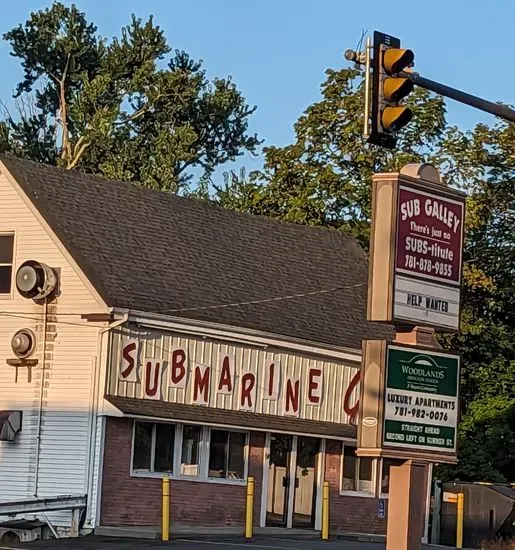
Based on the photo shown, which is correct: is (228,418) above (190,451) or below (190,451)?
above

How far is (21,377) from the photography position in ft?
94.8

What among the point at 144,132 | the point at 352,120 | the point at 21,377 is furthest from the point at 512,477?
the point at 144,132

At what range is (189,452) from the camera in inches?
1147

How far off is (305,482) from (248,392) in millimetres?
2714

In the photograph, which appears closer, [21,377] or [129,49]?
[21,377]

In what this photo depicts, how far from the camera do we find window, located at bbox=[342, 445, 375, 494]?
106 ft

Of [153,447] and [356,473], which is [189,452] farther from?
[356,473]

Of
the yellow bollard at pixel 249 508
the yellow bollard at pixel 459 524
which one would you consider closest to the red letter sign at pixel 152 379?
the yellow bollard at pixel 249 508

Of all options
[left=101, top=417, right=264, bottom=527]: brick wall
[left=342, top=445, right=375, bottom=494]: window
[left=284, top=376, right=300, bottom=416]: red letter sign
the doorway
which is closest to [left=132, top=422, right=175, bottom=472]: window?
[left=101, top=417, right=264, bottom=527]: brick wall

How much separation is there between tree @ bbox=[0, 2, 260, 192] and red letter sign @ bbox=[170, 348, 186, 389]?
101 feet

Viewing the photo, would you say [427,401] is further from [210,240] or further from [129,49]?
[129,49]

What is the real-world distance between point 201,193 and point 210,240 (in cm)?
2706

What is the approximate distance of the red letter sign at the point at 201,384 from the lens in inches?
1151

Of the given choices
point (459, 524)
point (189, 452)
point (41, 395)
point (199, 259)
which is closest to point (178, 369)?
point (189, 452)
